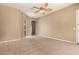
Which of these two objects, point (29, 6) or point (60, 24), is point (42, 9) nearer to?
point (29, 6)

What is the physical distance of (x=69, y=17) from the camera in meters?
2.32

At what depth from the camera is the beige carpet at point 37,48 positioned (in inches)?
84.9

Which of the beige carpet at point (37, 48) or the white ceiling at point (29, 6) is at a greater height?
the white ceiling at point (29, 6)

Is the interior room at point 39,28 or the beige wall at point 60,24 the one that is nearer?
the interior room at point 39,28

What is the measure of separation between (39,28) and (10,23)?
675 millimetres

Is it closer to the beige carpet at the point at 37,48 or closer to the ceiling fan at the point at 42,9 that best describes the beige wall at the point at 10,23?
the beige carpet at the point at 37,48

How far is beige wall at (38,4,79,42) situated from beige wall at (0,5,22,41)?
505 mm

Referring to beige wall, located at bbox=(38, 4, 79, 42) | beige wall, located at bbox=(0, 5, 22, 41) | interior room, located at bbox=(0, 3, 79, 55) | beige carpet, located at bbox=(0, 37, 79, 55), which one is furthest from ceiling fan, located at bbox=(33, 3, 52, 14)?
beige carpet, located at bbox=(0, 37, 79, 55)

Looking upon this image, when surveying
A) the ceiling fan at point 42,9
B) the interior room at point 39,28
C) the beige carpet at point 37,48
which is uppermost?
the ceiling fan at point 42,9

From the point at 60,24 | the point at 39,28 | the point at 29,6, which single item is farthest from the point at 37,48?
the point at 29,6

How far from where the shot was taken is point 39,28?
248 centimetres

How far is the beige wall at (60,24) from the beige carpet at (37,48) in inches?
7.1

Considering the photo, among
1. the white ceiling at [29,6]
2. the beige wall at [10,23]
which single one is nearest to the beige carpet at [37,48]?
the beige wall at [10,23]

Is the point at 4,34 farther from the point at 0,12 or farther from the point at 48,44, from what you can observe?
the point at 48,44
